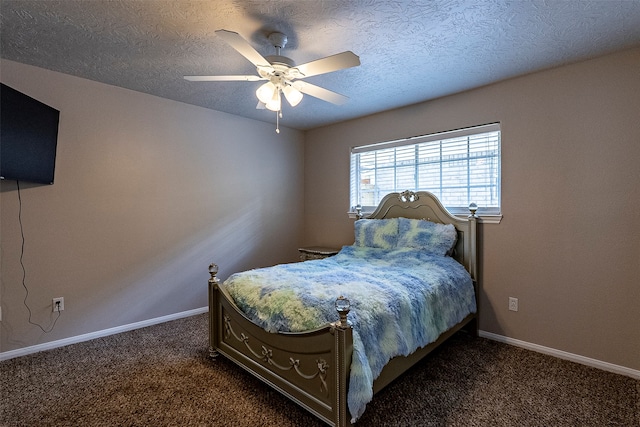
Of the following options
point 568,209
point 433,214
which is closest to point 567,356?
point 568,209

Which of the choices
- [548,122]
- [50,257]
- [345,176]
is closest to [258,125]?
[345,176]

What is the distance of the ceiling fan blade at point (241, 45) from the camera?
158 cm

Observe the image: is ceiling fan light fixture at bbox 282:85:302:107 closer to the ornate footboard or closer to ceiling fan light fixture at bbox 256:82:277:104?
ceiling fan light fixture at bbox 256:82:277:104

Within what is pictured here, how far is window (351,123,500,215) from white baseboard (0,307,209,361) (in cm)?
244

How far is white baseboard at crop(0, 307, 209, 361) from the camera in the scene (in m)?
2.56

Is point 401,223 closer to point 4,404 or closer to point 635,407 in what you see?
point 635,407

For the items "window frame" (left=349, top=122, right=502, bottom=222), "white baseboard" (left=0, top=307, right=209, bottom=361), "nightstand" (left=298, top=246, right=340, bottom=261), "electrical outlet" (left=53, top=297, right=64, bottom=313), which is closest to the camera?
"white baseboard" (left=0, top=307, right=209, bottom=361)

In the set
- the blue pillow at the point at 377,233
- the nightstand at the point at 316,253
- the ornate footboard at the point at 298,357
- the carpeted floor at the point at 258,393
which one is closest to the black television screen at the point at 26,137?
the carpeted floor at the point at 258,393

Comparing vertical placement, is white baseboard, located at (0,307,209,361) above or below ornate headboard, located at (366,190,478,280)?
below

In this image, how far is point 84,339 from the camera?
287 centimetres

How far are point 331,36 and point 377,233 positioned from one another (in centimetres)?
203

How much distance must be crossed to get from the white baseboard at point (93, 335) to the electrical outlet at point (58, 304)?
0.93 ft

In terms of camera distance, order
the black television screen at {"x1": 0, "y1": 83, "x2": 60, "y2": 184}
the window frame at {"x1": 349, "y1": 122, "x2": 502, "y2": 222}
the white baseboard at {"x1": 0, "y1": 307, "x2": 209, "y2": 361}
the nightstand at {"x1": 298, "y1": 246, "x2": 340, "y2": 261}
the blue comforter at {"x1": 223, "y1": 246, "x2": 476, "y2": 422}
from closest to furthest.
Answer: the blue comforter at {"x1": 223, "y1": 246, "x2": 476, "y2": 422}
the black television screen at {"x1": 0, "y1": 83, "x2": 60, "y2": 184}
the white baseboard at {"x1": 0, "y1": 307, "x2": 209, "y2": 361}
the window frame at {"x1": 349, "y1": 122, "x2": 502, "y2": 222}
the nightstand at {"x1": 298, "y1": 246, "x2": 340, "y2": 261}

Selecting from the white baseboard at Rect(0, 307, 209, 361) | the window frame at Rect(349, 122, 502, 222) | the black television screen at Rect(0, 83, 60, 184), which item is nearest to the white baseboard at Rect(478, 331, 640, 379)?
the window frame at Rect(349, 122, 502, 222)
